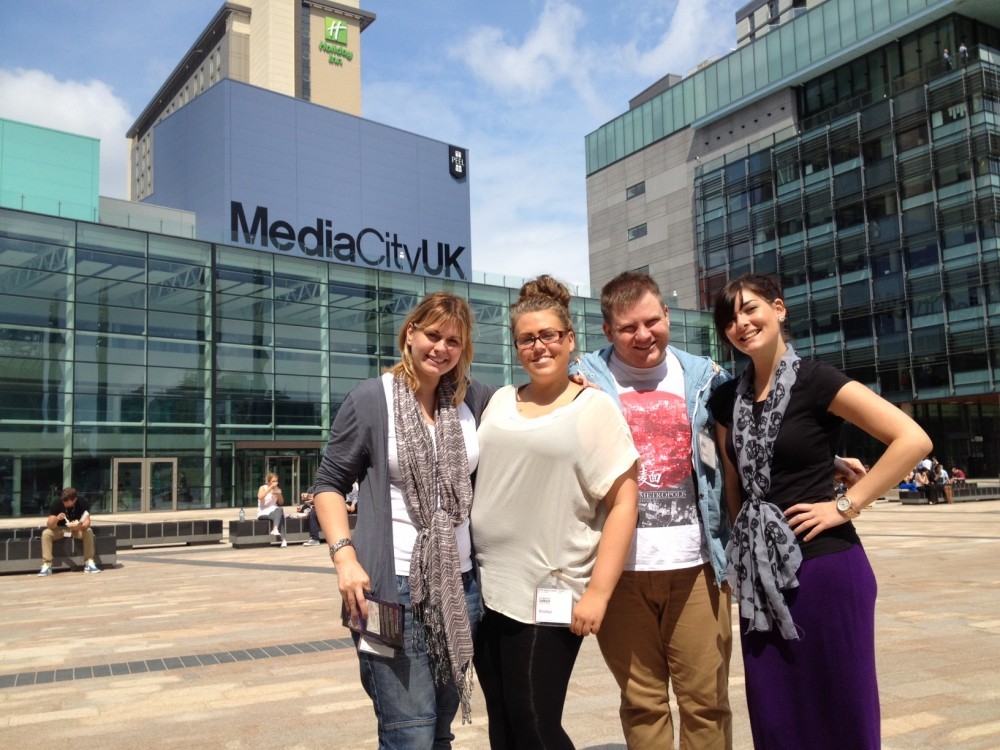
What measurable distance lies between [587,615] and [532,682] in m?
0.27

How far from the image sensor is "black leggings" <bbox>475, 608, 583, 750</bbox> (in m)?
2.59

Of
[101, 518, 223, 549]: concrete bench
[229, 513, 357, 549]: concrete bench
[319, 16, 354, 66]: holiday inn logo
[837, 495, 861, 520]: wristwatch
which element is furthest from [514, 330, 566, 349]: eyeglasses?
[319, 16, 354, 66]: holiday inn logo

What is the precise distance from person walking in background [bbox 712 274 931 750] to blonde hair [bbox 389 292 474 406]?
0.93m

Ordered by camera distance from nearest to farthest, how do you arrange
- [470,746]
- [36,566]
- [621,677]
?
1. [621,677]
2. [470,746]
3. [36,566]

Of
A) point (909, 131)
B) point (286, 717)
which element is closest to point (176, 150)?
point (909, 131)

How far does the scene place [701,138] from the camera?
5778cm

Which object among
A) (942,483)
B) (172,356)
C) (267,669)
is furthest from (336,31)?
(267,669)

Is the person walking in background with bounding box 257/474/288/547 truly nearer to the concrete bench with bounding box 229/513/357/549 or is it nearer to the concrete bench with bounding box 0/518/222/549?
the concrete bench with bounding box 229/513/357/549

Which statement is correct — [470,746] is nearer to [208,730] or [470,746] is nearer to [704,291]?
[208,730]

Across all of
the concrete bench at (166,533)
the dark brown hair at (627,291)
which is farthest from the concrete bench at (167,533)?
the dark brown hair at (627,291)

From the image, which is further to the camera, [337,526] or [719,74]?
[719,74]

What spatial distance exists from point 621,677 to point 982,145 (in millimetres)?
45150

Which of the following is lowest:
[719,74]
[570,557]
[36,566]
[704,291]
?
[36,566]

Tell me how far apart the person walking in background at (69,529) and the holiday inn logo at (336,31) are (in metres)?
88.5
